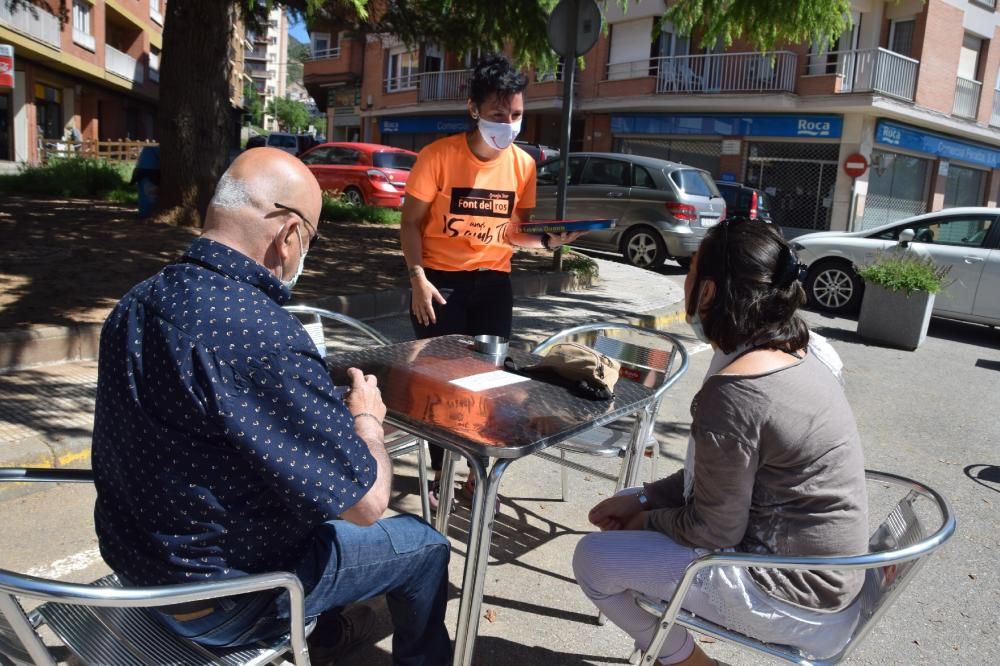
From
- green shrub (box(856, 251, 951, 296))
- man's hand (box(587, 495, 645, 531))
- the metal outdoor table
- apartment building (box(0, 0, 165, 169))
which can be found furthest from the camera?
apartment building (box(0, 0, 165, 169))

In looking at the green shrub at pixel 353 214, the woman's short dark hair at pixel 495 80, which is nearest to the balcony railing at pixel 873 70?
the green shrub at pixel 353 214

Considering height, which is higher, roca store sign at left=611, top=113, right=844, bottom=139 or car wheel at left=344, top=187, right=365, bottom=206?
roca store sign at left=611, top=113, right=844, bottom=139

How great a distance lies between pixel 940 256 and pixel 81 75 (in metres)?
37.9

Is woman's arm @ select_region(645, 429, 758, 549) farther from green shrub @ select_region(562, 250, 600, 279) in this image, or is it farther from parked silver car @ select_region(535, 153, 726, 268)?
parked silver car @ select_region(535, 153, 726, 268)

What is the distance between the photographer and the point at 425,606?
6.86 feet

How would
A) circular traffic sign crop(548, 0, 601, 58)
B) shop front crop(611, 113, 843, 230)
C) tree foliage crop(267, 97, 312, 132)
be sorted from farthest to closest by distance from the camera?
tree foliage crop(267, 97, 312, 132), shop front crop(611, 113, 843, 230), circular traffic sign crop(548, 0, 601, 58)

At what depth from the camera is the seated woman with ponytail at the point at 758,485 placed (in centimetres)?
199

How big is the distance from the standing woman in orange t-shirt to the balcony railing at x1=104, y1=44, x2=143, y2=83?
39859mm

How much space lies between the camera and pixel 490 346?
318cm

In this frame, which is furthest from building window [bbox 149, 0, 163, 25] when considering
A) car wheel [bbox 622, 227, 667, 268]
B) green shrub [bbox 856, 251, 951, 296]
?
green shrub [bbox 856, 251, 951, 296]

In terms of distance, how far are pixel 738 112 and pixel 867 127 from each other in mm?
3745

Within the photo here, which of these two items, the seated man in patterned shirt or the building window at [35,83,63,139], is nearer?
the seated man in patterned shirt

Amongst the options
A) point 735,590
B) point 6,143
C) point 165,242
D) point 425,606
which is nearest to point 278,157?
point 425,606

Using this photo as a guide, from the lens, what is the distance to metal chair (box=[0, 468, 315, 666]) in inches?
56.2
